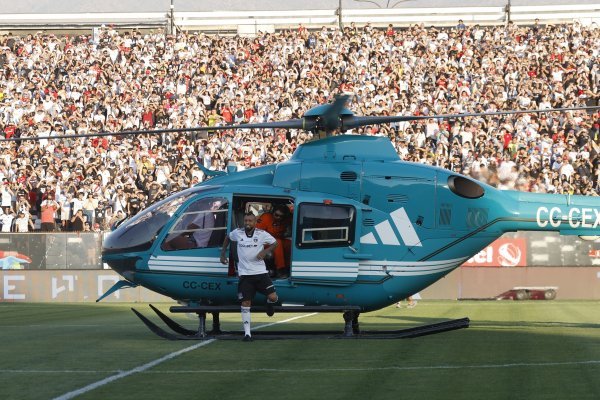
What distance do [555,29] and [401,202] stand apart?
2708 cm

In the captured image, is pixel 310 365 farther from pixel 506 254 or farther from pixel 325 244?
pixel 506 254

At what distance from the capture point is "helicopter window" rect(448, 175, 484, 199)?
18.9 metres

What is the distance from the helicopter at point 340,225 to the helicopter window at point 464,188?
0.02 m

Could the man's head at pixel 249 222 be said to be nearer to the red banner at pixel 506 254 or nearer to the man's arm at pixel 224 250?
the man's arm at pixel 224 250

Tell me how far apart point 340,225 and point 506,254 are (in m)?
17.5

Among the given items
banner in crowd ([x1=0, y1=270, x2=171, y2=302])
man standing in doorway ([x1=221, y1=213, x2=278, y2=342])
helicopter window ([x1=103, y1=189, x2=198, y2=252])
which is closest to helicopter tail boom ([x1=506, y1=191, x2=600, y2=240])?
man standing in doorway ([x1=221, y1=213, x2=278, y2=342])

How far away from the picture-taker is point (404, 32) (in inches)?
1777

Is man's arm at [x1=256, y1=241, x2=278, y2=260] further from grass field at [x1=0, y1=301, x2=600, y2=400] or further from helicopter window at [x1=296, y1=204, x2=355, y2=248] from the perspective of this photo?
grass field at [x1=0, y1=301, x2=600, y2=400]

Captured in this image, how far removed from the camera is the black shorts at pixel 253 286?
17.7 m

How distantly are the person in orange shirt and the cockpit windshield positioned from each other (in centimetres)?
119

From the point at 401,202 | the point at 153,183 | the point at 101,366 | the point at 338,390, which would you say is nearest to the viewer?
the point at 338,390

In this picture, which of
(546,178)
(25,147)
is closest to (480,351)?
(546,178)

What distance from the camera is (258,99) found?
41906 millimetres

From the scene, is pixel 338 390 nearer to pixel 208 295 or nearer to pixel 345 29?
pixel 208 295
